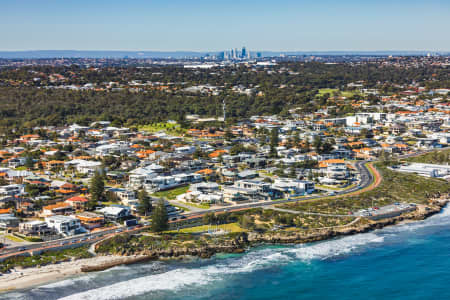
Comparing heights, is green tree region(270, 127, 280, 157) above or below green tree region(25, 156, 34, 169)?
above

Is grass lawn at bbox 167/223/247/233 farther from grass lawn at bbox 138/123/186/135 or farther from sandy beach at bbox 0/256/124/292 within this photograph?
grass lawn at bbox 138/123/186/135

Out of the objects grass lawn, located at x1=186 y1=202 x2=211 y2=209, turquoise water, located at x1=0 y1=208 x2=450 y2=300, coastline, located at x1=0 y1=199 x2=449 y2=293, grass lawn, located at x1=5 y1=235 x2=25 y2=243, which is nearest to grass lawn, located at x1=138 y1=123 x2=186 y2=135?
grass lawn, located at x1=186 y1=202 x2=211 y2=209

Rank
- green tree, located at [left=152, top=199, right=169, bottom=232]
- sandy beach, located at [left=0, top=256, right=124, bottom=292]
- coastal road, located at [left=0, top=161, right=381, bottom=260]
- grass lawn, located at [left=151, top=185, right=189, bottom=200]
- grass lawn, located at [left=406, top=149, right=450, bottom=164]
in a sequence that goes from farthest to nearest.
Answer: grass lawn, located at [left=406, top=149, right=450, bottom=164]
grass lawn, located at [left=151, top=185, right=189, bottom=200]
green tree, located at [left=152, top=199, right=169, bottom=232]
coastal road, located at [left=0, top=161, right=381, bottom=260]
sandy beach, located at [left=0, top=256, right=124, bottom=292]

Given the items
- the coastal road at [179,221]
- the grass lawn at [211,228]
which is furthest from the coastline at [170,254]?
the coastal road at [179,221]

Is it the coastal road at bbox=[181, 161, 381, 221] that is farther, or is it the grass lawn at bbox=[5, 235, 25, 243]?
the coastal road at bbox=[181, 161, 381, 221]

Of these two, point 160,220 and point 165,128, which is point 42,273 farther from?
point 165,128

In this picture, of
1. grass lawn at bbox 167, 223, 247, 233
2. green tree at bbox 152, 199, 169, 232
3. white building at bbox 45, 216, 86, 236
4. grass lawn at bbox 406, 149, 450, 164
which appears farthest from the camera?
grass lawn at bbox 406, 149, 450, 164
